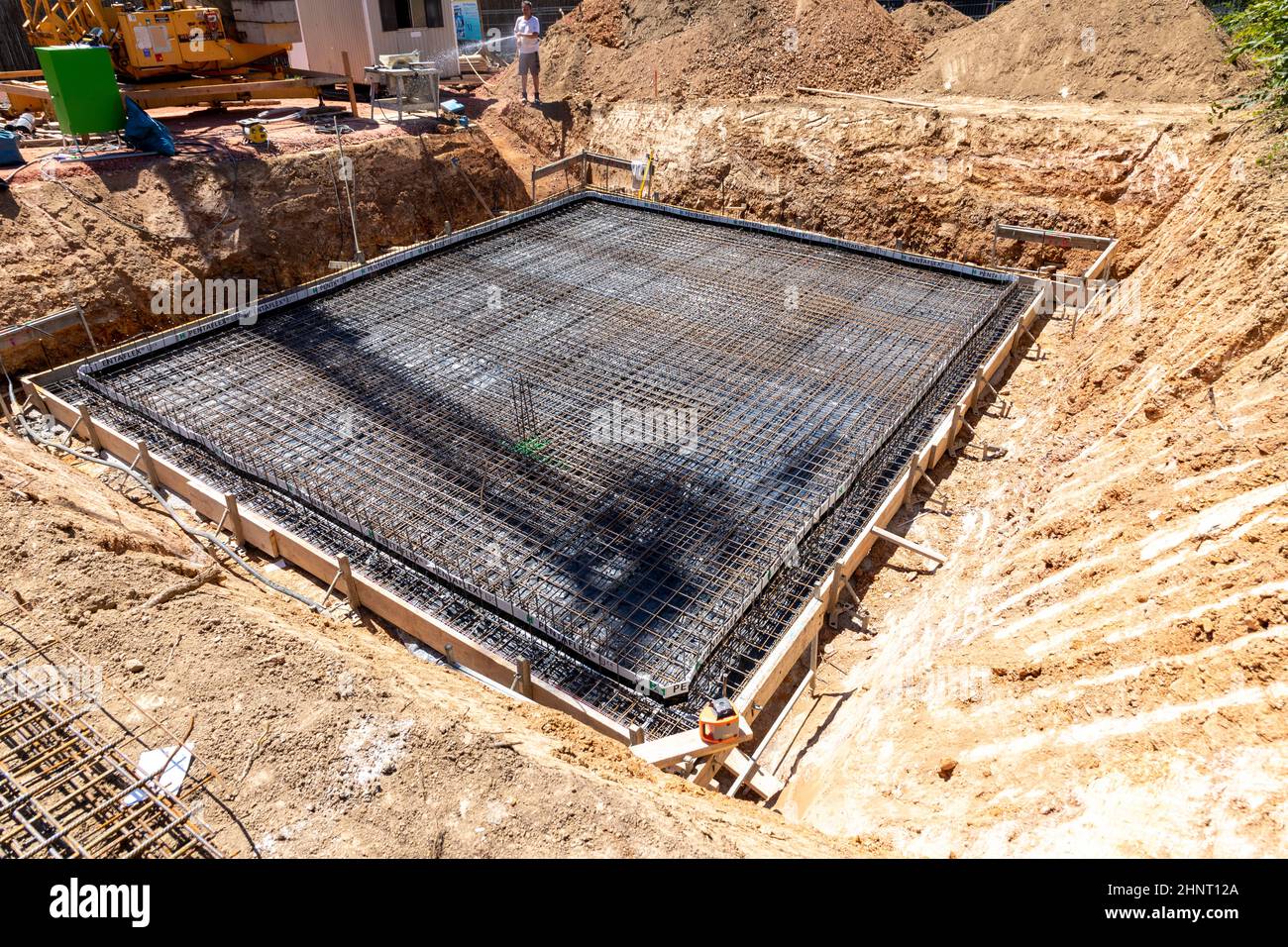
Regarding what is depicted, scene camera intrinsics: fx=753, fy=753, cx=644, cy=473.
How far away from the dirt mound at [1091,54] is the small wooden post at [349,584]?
13402mm

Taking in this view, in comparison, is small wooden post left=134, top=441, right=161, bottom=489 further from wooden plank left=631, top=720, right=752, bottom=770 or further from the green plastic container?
the green plastic container

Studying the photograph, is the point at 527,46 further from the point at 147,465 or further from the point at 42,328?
the point at 147,465

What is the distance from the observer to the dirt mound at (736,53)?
1417 cm

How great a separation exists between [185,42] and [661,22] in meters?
8.93

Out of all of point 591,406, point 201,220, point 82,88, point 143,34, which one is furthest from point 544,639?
point 143,34

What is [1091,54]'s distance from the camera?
12555mm

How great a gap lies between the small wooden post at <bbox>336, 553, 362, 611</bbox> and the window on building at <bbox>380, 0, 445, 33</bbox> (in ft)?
38.7

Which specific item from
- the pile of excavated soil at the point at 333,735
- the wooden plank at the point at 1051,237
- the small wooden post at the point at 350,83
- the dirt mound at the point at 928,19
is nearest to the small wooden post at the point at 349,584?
the pile of excavated soil at the point at 333,735

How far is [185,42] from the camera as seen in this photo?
1107cm

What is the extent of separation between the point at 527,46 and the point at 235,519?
1171 cm

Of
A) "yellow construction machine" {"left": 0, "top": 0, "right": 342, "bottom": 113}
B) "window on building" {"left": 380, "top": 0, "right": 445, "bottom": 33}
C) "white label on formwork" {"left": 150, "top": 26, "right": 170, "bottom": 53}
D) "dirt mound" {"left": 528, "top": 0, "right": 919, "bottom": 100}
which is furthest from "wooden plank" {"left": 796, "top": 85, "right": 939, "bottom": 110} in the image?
"white label on formwork" {"left": 150, "top": 26, "right": 170, "bottom": 53}

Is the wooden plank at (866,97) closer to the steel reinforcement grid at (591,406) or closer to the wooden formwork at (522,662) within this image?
→ the steel reinforcement grid at (591,406)

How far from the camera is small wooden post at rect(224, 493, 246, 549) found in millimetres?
5645
